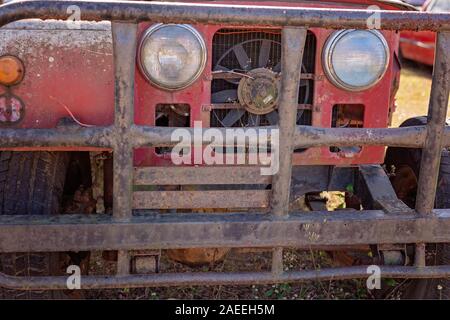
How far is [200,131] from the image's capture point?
7.83ft

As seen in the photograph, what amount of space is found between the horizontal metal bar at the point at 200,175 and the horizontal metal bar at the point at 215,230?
15cm

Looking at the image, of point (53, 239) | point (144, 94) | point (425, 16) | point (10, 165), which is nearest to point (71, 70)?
point (144, 94)

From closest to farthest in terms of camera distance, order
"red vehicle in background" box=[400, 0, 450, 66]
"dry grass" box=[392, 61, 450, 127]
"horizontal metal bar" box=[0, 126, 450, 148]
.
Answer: "horizontal metal bar" box=[0, 126, 450, 148] < "dry grass" box=[392, 61, 450, 127] < "red vehicle in background" box=[400, 0, 450, 66]

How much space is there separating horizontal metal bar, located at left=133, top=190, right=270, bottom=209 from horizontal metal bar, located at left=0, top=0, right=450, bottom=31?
727mm

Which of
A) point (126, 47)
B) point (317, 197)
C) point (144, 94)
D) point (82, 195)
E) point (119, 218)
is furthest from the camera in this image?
point (317, 197)

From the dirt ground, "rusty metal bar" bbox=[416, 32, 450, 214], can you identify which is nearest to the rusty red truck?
"rusty metal bar" bbox=[416, 32, 450, 214]

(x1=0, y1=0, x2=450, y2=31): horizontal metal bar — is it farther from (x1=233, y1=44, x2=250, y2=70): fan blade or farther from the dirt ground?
the dirt ground

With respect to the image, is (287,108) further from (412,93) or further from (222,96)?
(412,93)

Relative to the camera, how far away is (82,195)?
3203 millimetres

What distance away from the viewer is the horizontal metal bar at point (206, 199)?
99.3 inches

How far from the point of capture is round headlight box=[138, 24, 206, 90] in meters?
2.59

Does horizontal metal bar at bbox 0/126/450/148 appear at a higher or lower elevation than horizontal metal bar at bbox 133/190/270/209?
higher

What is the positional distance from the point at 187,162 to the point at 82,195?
2.54ft

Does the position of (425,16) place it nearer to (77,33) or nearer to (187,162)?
(187,162)
